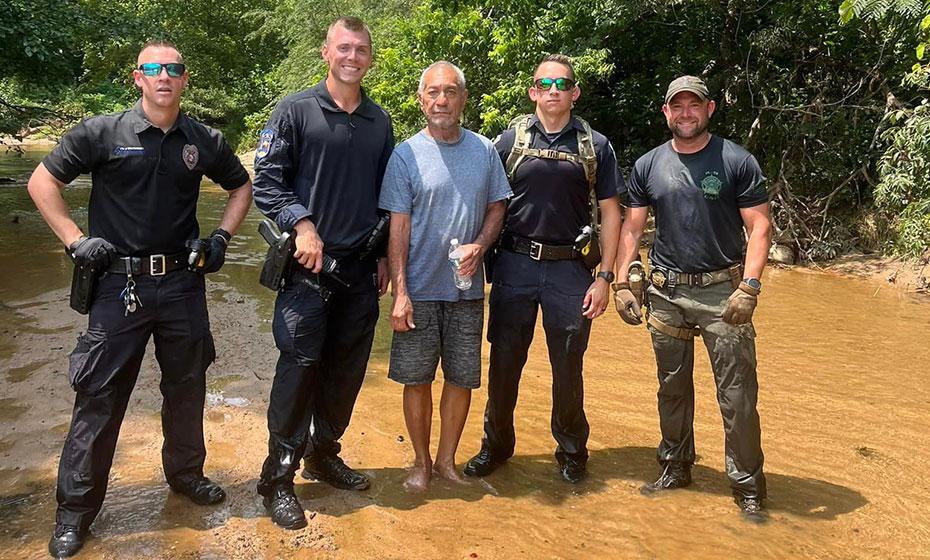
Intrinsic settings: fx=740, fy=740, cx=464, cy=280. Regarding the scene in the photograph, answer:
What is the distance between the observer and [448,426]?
4.05 m

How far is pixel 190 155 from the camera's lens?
11.5 feet

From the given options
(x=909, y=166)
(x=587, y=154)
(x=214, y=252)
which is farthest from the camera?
(x=909, y=166)

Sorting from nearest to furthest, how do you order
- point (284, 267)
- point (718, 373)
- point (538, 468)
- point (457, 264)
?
point (284, 267)
point (457, 264)
point (718, 373)
point (538, 468)

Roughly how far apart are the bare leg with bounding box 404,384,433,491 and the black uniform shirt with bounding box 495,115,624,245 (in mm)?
1019

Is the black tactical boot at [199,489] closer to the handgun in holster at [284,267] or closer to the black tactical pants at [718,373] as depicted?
the handgun in holster at [284,267]

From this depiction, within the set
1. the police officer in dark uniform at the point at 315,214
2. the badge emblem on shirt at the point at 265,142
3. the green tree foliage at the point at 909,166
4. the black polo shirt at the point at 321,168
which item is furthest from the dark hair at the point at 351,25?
the green tree foliage at the point at 909,166

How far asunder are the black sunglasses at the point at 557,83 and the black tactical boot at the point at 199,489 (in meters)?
2.68

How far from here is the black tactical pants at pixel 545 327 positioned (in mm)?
3945

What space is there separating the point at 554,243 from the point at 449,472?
139 cm

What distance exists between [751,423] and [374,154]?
2.33 m

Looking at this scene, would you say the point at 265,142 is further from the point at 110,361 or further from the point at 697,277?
the point at 697,277

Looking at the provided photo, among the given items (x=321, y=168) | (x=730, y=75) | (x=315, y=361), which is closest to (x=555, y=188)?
(x=321, y=168)

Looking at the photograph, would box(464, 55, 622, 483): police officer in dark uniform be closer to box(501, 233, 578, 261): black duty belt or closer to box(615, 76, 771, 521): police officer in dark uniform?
box(501, 233, 578, 261): black duty belt

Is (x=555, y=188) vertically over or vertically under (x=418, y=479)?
over
